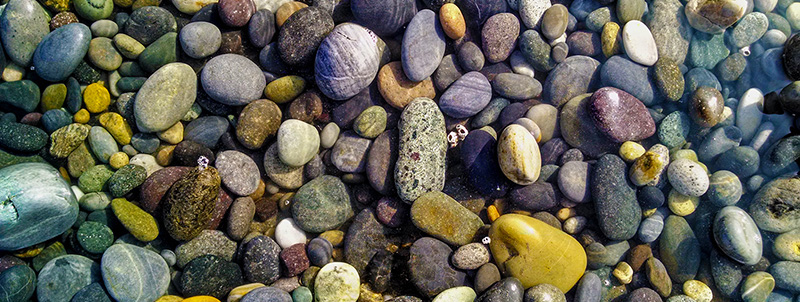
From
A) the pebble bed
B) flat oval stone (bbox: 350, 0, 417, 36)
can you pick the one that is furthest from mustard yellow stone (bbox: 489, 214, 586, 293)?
flat oval stone (bbox: 350, 0, 417, 36)

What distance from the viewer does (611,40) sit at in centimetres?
430

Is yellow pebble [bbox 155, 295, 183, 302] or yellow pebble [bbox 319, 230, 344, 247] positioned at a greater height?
yellow pebble [bbox 319, 230, 344, 247]

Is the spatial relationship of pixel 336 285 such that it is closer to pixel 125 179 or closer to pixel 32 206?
pixel 125 179

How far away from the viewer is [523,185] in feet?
13.1

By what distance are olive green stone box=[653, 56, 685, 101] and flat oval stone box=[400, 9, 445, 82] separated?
6.32 feet

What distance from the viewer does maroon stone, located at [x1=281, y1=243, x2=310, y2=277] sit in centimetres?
384

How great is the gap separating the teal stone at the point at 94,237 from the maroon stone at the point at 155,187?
13.3 inches

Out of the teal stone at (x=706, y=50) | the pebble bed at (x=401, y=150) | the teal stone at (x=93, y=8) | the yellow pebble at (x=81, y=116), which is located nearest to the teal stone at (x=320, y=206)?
the pebble bed at (x=401, y=150)

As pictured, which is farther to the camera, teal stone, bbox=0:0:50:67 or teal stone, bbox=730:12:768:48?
teal stone, bbox=730:12:768:48

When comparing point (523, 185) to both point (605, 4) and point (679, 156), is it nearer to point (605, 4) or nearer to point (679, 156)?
point (679, 156)

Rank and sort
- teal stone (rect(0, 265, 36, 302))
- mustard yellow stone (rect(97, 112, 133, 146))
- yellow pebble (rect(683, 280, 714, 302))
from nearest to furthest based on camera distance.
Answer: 1. teal stone (rect(0, 265, 36, 302))
2. yellow pebble (rect(683, 280, 714, 302))
3. mustard yellow stone (rect(97, 112, 133, 146))

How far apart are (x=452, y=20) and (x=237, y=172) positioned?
7.47ft

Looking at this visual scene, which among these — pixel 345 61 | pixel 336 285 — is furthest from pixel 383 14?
pixel 336 285

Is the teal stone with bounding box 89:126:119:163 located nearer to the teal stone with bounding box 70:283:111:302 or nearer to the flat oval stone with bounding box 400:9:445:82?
the teal stone with bounding box 70:283:111:302
